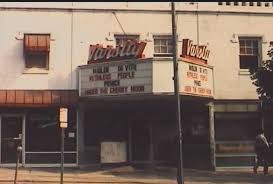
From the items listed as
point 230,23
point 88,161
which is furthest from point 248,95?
point 88,161

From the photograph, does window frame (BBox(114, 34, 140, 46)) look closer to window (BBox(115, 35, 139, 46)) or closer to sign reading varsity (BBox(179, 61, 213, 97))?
window (BBox(115, 35, 139, 46))

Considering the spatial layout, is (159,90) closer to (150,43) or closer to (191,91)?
(191,91)

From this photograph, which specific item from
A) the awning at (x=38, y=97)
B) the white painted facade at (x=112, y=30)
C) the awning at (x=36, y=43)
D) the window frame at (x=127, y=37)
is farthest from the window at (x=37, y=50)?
the window frame at (x=127, y=37)

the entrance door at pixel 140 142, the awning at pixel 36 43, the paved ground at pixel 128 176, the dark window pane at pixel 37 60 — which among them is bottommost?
the paved ground at pixel 128 176

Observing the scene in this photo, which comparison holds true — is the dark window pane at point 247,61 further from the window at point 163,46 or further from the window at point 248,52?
the window at point 163,46

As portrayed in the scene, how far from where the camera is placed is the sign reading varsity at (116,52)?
23125 mm

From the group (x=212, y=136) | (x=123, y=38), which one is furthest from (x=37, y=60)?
(x=212, y=136)

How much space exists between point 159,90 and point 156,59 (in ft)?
3.81

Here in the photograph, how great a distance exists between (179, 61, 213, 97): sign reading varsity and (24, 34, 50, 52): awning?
19.4ft

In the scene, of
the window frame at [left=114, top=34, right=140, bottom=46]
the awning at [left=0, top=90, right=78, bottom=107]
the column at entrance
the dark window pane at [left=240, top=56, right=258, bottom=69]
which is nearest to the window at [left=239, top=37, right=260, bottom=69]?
the dark window pane at [left=240, top=56, right=258, bottom=69]

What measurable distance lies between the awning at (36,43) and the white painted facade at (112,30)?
27 centimetres

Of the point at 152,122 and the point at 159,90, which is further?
the point at 152,122

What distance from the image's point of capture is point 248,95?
26.7 meters

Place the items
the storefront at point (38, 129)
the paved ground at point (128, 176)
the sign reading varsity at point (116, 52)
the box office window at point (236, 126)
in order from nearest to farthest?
the paved ground at point (128, 176), the sign reading varsity at point (116, 52), the storefront at point (38, 129), the box office window at point (236, 126)
